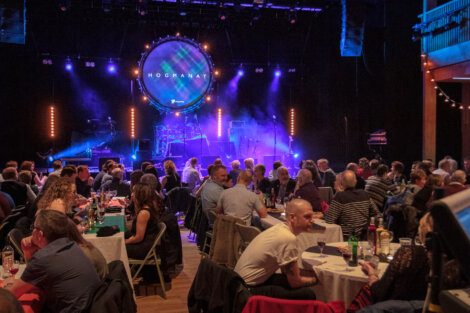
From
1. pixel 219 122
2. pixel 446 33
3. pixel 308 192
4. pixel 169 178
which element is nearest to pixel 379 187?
pixel 308 192

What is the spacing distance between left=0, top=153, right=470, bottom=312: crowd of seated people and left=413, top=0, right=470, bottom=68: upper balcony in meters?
2.78

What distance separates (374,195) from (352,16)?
7.73 metres

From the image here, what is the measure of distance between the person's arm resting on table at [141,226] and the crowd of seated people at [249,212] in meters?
0.01

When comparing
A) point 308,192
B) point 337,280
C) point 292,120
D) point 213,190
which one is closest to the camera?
point 337,280

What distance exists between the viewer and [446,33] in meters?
11.1

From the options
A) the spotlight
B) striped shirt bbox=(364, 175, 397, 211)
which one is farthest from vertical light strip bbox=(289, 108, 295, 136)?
striped shirt bbox=(364, 175, 397, 211)

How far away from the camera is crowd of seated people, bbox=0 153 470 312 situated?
2633 mm

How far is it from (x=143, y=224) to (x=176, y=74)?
→ 10.1m

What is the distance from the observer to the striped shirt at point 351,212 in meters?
5.11

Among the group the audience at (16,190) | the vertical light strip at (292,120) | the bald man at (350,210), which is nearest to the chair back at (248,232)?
the bald man at (350,210)

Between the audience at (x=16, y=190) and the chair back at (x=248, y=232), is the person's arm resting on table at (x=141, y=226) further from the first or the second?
the audience at (x=16, y=190)

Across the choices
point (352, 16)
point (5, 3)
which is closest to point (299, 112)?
point (352, 16)

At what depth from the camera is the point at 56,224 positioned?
2.83m

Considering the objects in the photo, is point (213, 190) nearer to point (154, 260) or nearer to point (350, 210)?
point (154, 260)
